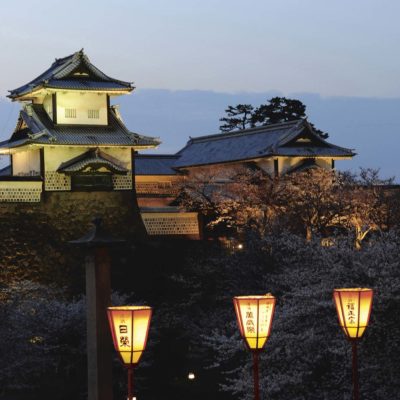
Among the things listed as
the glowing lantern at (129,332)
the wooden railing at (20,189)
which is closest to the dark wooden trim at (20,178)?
the wooden railing at (20,189)

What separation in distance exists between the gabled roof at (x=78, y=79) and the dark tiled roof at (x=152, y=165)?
30.0 feet

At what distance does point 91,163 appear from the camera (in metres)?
A: 33.4

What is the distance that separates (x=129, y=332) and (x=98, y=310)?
1.66 m

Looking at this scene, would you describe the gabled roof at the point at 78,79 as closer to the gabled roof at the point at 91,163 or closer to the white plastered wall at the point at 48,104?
the white plastered wall at the point at 48,104

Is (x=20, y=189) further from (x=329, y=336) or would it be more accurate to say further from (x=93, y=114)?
(x=329, y=336)

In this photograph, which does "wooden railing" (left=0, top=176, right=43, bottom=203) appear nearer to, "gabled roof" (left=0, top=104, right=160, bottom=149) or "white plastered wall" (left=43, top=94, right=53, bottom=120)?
"gabled roof" (left=0, top=104, right=160, bottom=149)

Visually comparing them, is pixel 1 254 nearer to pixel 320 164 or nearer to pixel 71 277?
pixel 71 277

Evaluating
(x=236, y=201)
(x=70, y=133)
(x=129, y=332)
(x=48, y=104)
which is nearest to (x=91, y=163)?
(x=70, y=133)

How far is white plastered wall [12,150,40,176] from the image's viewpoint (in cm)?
3434

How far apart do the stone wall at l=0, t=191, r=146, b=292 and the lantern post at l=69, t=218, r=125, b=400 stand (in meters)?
17.0

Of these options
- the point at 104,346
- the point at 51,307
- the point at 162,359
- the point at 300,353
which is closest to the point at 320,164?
the point at 162,359

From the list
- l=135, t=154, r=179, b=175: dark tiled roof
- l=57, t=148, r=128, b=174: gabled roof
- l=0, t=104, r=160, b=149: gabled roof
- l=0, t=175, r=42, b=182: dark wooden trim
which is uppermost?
l=0, t=104, r=160, b=149: gabled roof

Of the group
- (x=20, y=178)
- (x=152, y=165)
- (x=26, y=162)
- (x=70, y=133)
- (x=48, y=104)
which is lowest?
(x=20, y=178)

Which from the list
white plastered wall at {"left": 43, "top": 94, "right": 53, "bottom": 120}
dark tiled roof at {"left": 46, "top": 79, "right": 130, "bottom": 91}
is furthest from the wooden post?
white plastered wall at {"left": 43, "top": 94, "right": 53, "bottom": 120}
